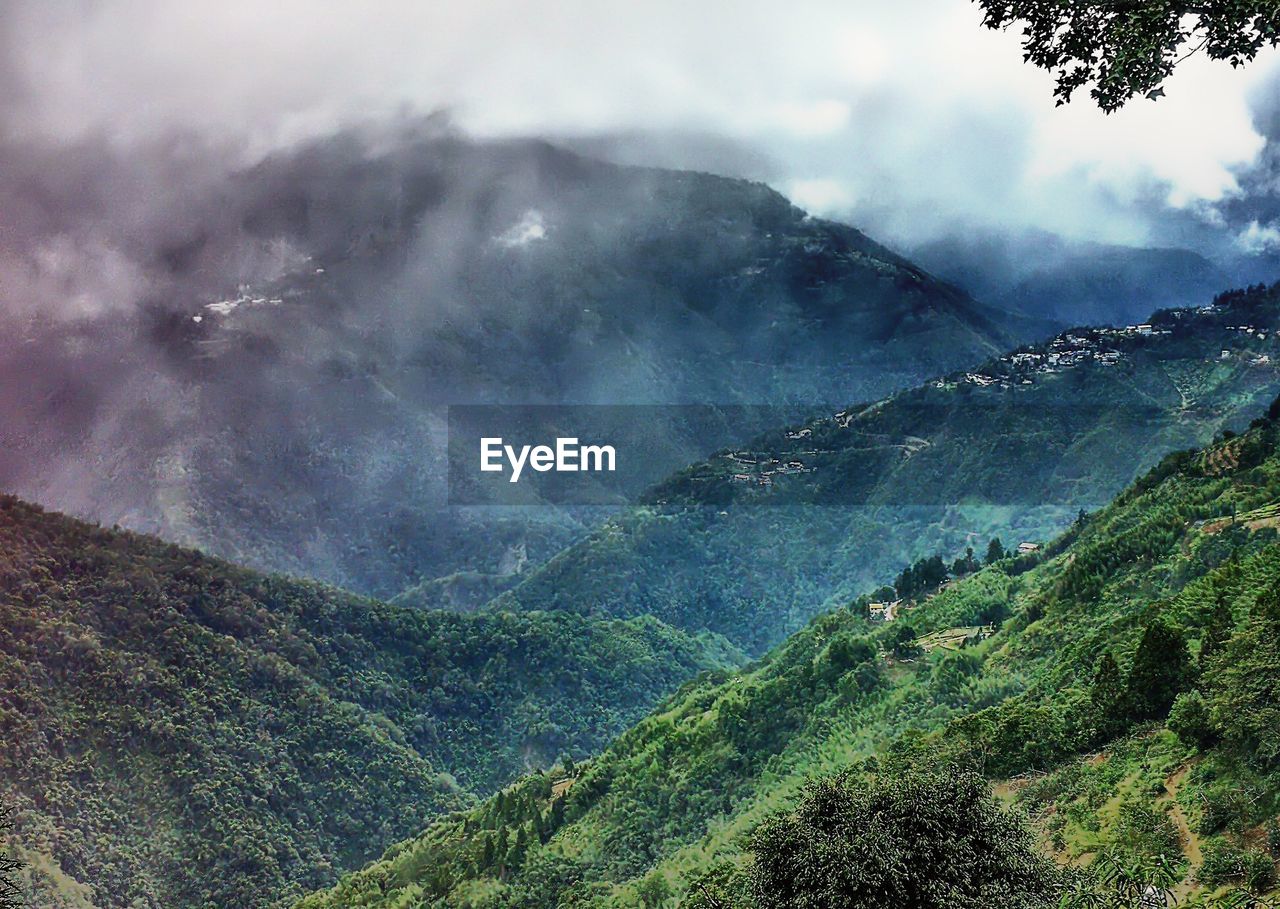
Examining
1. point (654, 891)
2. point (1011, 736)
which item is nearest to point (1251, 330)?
point (654, 891)

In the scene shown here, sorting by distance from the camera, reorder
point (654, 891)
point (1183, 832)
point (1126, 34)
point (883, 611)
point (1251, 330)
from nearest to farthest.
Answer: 1. point (1126, 34)
2. point (1183, 832)
3. point (654, 891)
4. point (883, 611)
5. point (1251, 330)

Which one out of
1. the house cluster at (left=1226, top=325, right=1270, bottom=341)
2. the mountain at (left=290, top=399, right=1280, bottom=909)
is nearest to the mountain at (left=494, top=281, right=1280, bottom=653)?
the house cluster at (left=1226, top=325, right=1270, bottom=341)

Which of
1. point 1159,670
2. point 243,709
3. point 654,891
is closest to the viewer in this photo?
point 1159,670

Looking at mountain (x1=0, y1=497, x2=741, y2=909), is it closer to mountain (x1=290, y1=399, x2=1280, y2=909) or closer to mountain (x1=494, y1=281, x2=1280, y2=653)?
mountain (x1=494, y1=281, x2=1280, y2=653)

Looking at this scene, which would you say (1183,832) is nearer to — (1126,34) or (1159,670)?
(1159,670)

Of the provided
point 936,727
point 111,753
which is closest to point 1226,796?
point 936,727

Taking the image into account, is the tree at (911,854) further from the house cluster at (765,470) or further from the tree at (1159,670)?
the house cluster at (765,470)

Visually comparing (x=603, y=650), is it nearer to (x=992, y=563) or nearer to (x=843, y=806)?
(x=992, y=563)
